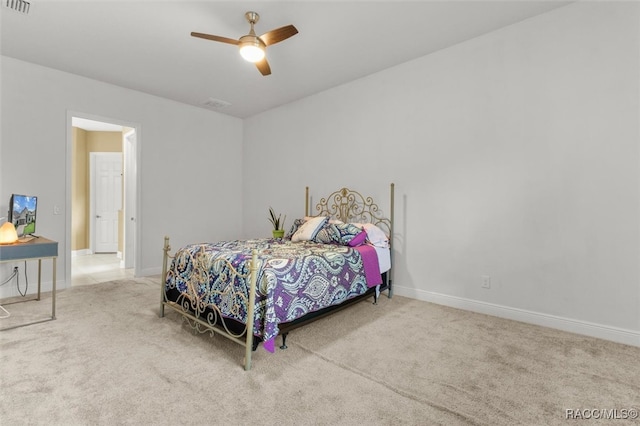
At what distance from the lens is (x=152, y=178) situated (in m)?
5.05

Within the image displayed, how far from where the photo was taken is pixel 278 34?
104 inches

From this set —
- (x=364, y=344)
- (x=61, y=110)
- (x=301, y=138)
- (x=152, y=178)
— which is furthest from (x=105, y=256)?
(x=364, y=344)

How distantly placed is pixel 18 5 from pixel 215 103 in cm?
271

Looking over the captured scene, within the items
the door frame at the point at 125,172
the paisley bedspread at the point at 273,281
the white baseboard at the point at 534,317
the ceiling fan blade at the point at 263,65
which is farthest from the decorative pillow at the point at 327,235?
the door frame at the point at 125,172

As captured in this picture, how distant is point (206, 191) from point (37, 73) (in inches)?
107

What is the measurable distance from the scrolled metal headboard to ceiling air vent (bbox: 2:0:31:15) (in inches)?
148

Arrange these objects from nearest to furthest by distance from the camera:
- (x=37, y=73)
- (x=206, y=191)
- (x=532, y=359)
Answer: (x=532, y=359), (x=37, y=73), (x=206, y=191)

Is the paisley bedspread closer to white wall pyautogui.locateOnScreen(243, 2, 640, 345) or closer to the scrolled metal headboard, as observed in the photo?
the scrolled metal headboard

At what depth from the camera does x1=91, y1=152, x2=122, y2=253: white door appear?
693 centimetres

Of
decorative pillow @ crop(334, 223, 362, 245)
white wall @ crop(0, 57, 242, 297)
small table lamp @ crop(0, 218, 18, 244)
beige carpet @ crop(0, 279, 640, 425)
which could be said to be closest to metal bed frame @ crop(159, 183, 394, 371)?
beige carpet @ crop(0, 279, 640, 425)

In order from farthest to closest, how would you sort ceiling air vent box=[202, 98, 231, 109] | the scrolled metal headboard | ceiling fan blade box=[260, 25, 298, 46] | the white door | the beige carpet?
1. the white door
2. ceiling air vent box=[202, 98, 231, 109]
3. the scrolled metal headboard
4. ceiling fan blade box=[260, 25, 298, 46]
5. the beige carpet

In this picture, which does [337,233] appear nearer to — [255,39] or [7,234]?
[255,39]

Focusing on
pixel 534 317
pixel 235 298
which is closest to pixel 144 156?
pixel 235 298

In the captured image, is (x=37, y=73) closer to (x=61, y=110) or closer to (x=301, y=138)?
(x=61, y=110)
